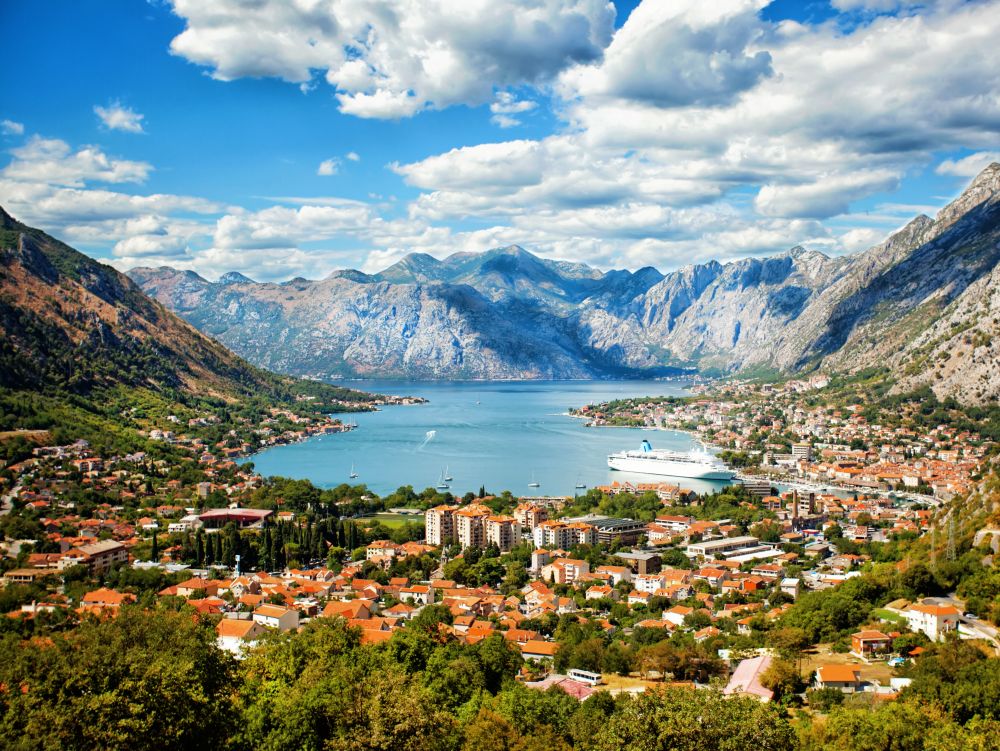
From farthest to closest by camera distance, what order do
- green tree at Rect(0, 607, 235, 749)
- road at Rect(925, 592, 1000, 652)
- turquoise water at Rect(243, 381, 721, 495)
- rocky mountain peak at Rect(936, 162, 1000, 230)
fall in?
rocky mountain peak at Rect(936, 162, 1000, 230) < turquoise water at Rect(243, 381, 721, 495) < road at Rect(925, 592, 1000, 652) < green tree at Rect(0, 607, 235, 749)

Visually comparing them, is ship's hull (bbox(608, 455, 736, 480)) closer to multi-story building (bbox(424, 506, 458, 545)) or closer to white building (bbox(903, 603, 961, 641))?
multi-story building (bbox(424, 506, 458, 545))

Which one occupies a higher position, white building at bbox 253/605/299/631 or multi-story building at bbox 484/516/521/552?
white building at bbox 253/605/299/631

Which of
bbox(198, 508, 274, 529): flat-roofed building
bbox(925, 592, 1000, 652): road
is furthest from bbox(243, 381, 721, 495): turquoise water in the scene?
bbox(925, 592, 1000, 652): road

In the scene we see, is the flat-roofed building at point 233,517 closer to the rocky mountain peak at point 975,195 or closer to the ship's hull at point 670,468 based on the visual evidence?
the ship's hull at point 670,468

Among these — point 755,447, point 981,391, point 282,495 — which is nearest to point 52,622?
point 282,495

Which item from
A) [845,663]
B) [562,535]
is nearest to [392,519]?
[562,535]

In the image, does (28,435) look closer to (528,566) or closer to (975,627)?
(528,566)
